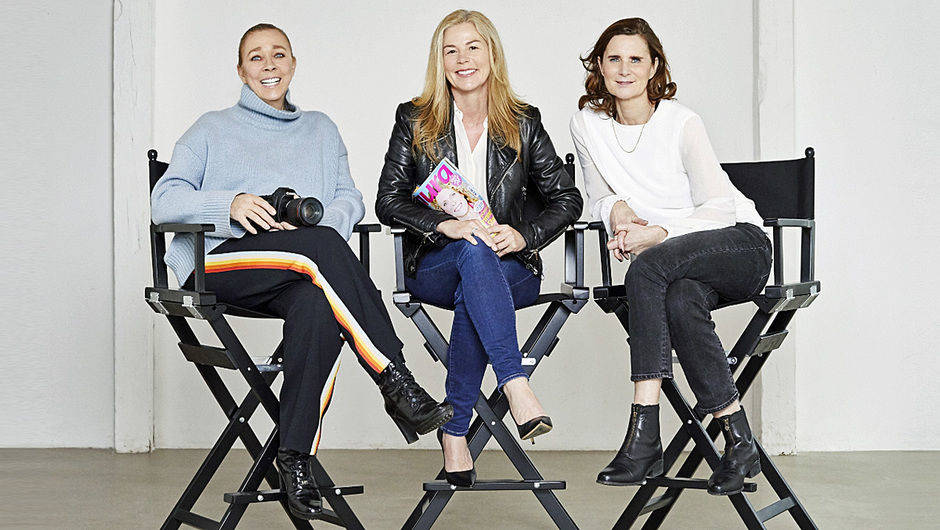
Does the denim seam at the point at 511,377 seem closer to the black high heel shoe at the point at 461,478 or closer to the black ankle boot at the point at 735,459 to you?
the black high heel shoe at the point at 461,478

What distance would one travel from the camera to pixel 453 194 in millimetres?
2855

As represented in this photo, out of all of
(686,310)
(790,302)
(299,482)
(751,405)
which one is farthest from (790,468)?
(299,482)

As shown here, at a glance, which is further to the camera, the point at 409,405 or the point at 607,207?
the point at 607,207

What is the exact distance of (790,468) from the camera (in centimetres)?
391

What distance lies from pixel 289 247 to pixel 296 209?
0.11 meters

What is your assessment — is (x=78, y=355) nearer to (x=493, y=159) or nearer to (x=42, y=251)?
(x=42, y=251)

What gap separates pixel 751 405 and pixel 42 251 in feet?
10.7

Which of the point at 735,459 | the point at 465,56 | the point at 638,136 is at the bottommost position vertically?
the point at 735,459

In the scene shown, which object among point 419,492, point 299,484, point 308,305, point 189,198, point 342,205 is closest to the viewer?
point 299,484

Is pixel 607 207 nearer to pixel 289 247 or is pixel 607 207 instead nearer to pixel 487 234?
pixel 487 234

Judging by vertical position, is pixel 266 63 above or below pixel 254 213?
above

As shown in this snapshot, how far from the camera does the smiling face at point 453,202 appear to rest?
9.36ft

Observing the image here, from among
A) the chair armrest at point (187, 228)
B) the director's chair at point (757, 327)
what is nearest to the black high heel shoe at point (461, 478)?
the director's chair at point (757, 327)

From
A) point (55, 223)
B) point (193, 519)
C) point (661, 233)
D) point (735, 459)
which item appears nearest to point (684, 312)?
point (661, 233)
